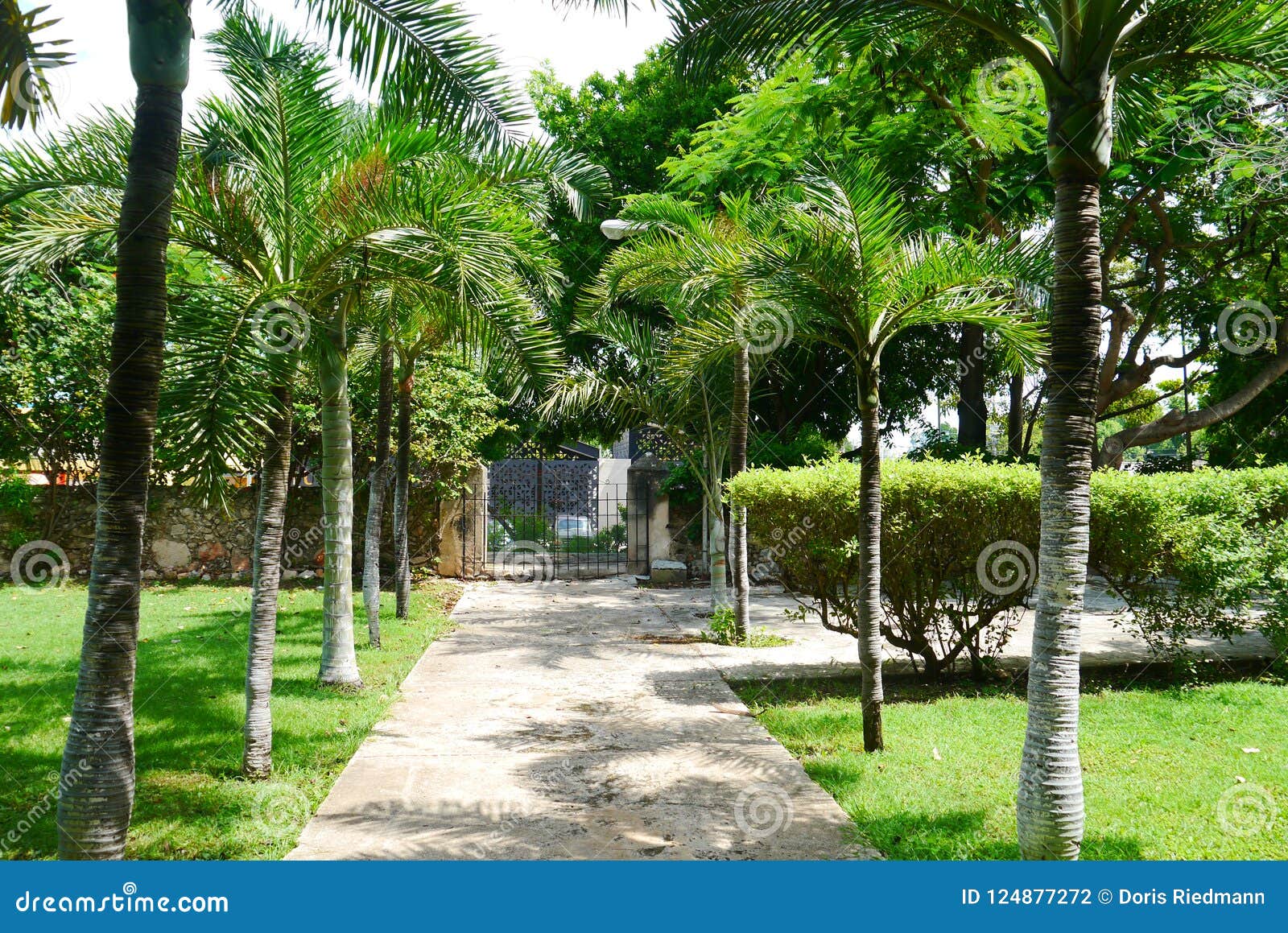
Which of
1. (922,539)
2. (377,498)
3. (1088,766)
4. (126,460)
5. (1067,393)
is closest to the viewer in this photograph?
(126,460)

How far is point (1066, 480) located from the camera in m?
3.76

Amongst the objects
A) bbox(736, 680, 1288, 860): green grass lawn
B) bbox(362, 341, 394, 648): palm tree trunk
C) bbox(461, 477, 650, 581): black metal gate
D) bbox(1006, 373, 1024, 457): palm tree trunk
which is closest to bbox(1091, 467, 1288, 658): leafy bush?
bbox(736, 680, 1288, 860): green grass lawn

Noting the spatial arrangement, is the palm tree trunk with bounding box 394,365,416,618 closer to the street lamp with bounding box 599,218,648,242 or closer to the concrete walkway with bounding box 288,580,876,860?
the concrete walkway with bounding box 288,580,876,860

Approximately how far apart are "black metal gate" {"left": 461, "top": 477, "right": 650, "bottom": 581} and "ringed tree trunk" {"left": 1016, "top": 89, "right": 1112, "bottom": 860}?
1252 centimetres

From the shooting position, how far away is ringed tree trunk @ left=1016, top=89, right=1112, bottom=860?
3652 mm

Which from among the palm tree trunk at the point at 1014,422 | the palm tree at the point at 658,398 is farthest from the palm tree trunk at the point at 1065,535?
the palm tree trunk at the point at 1014,422

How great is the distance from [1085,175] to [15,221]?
604 centimetres

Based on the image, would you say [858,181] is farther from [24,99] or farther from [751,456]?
[751,456]

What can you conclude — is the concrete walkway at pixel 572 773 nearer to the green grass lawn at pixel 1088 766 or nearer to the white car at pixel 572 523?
the green grass lawn at pixel 1088 766

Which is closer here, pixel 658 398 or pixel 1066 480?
pixel 1066 480

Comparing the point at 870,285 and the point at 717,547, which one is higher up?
the point at 870,285

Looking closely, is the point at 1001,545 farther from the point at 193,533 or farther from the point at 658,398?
the point at 193,533

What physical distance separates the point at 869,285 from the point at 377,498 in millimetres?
5995

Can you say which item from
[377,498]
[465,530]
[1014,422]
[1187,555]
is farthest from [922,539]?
[465,530]
